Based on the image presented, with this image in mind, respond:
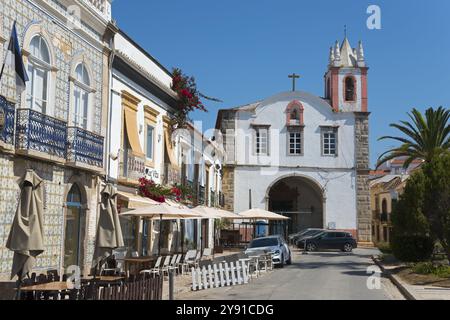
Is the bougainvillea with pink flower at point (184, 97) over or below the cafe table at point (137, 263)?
over

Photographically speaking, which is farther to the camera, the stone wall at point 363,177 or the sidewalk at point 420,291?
the stone wall at point 363,177

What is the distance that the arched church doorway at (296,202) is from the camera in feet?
161

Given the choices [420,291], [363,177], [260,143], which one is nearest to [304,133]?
[260,143]

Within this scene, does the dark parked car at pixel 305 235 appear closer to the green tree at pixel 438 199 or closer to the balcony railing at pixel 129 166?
the green tree at pixel 438 199

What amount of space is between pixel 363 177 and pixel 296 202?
6.19 metres

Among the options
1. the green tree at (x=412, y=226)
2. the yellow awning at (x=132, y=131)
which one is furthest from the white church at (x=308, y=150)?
the yellow awning at (x=132, y=131)

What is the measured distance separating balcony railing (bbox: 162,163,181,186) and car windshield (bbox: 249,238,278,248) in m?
4.36

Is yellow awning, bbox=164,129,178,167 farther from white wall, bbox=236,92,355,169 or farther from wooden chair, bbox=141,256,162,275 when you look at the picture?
white wall, bbox=236,92,355,169

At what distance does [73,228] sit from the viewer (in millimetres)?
17062

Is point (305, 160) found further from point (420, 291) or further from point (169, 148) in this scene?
point (420, 291)

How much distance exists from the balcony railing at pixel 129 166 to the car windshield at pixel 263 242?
271 inches

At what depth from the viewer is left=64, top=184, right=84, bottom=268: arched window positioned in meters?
16.6

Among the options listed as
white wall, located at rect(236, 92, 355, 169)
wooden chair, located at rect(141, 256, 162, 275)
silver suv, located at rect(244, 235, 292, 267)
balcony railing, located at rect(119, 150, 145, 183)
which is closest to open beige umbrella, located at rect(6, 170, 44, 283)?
wooden chair, located at rect(141, 256, 162, 275)

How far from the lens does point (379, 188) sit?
213 feet
